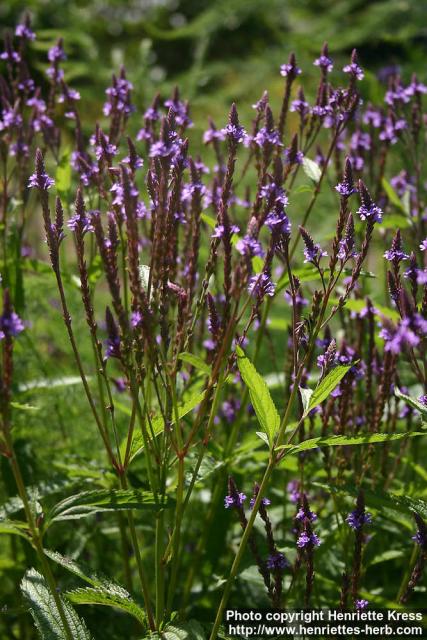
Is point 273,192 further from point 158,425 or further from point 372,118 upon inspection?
point 372,118

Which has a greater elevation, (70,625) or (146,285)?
(146,285)

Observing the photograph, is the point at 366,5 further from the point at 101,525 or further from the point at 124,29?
the point at 101,525

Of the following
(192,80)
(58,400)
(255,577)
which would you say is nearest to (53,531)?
(58,400)

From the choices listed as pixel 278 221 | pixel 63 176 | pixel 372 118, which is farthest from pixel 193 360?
pixel 372 118

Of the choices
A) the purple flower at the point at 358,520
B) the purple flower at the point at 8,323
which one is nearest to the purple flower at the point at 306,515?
the purple flower at the point at 358,520

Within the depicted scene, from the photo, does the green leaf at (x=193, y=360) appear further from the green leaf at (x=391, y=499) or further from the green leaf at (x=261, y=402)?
the green leaf at (x=391, y=499)

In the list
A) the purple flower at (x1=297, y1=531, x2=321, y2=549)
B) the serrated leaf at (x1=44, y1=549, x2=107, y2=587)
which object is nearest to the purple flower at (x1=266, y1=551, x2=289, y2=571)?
the purple flower at (x1=297, y1=531, x2=321, y2=549)

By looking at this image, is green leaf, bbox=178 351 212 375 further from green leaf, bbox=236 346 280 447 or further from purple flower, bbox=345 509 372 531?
purple flower, bbox=345 509 372 531
